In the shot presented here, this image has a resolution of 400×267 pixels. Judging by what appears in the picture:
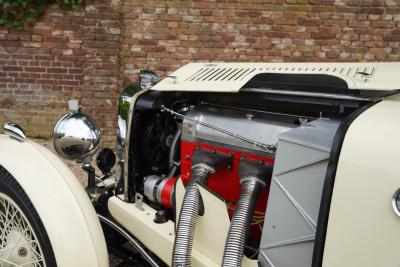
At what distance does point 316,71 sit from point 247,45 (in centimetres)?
327

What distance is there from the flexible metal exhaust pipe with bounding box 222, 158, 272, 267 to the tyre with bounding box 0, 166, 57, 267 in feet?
2.64

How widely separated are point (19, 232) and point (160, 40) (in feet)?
11.3

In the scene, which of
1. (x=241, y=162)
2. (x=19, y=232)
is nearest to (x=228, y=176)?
(x=241, y=162)

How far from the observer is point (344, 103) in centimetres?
177

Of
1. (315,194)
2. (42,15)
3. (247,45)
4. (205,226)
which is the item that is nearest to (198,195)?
(205,226)

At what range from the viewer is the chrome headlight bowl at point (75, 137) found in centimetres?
239

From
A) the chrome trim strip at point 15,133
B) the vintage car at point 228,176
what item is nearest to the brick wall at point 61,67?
the vintage car at point 228,176

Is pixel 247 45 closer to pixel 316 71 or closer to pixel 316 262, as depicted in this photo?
pixel 316 71

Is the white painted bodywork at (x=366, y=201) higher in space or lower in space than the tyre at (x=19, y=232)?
higher

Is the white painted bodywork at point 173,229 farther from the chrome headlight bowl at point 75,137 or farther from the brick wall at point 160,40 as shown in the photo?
the brick wall at point 160,40

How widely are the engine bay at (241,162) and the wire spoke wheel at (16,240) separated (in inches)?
21.7

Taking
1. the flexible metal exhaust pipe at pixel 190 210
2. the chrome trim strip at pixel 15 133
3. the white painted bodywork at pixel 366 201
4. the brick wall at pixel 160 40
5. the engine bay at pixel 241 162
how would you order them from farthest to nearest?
the brick wall at pixel 160 40, the chrome trim strip at pixel 15 133, the flexible metal exhaust pipe at pixel 190 210, the engine bay at pixel 241 162, the white painted bodywork at pixel 366 201

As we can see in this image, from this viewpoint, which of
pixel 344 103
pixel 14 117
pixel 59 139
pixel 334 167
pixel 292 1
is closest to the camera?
pixel 334 167

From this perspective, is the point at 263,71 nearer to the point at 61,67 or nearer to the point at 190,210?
the point at 190,210
